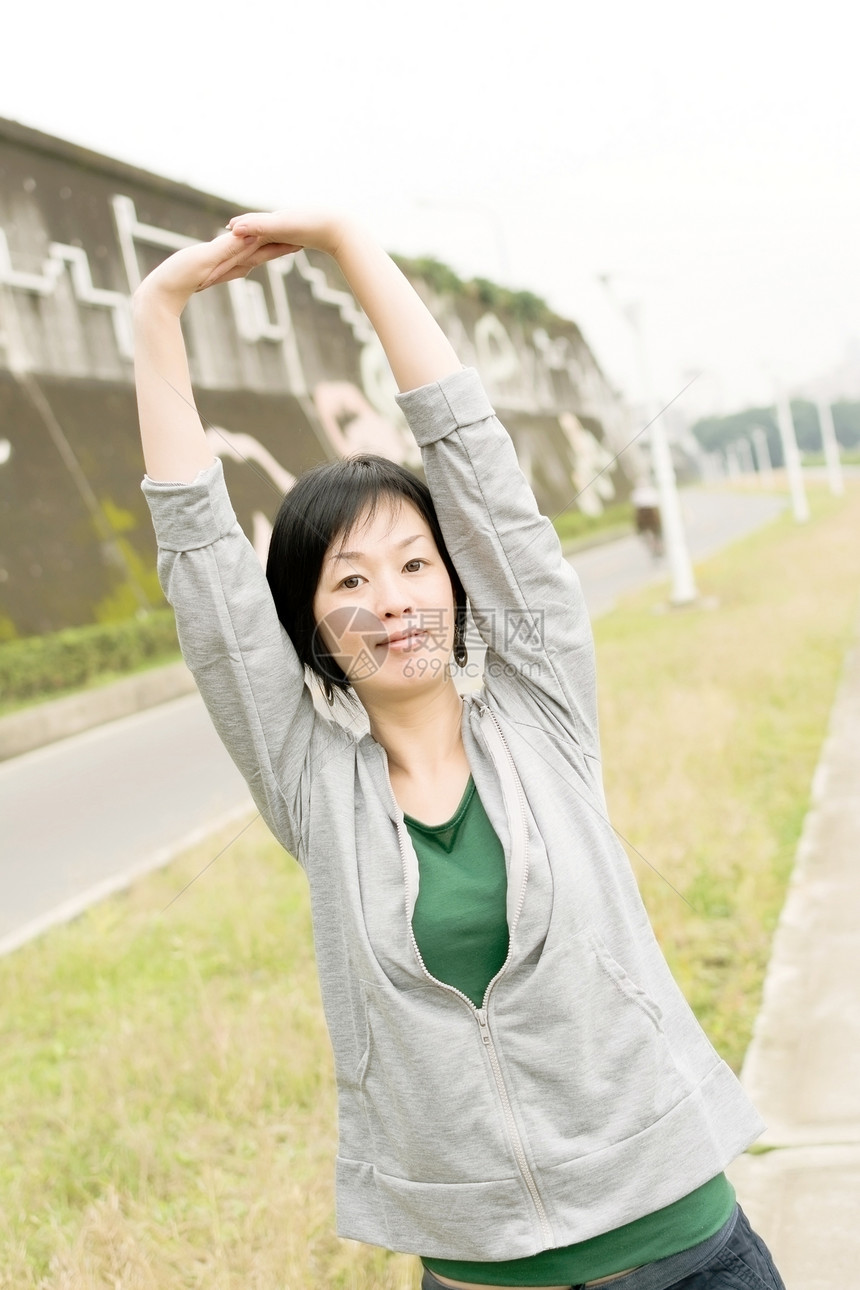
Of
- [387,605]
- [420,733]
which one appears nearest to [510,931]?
[420,733]

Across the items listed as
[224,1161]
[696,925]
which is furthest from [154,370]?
[696,925]

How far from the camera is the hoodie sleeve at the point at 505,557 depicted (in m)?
1.60

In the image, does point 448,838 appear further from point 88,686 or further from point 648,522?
point 648,522

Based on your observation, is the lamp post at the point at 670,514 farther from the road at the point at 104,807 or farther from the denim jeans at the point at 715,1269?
the denim jeans at the point at 715,1269

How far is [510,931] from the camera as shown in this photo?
147 cm

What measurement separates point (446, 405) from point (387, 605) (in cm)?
27

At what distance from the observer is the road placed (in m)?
5.92

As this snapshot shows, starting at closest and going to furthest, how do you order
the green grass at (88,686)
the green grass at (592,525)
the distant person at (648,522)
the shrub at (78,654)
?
1. the green grass at (88,686)
2. the shrub at (78,654)
3. the distant person at (648,522)
4. the green grass at (592,525)

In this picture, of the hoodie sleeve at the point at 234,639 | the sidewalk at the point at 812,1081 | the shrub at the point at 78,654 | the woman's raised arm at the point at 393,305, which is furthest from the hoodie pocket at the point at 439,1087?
the shrub at the point at 78,654

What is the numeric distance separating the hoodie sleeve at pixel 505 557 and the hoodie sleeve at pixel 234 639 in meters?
0.27

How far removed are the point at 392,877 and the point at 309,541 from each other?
467mm

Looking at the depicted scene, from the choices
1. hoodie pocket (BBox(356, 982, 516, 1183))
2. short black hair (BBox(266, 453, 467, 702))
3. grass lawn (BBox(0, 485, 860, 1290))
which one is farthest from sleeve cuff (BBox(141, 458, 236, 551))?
grass lawn (BBox(0, 485, 860, 1290))

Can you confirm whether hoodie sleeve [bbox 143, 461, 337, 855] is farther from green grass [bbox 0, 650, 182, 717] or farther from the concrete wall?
green grass [bbox 0, 650, 182, 717]

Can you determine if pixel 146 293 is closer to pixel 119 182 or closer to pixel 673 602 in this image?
pixel 673 602
